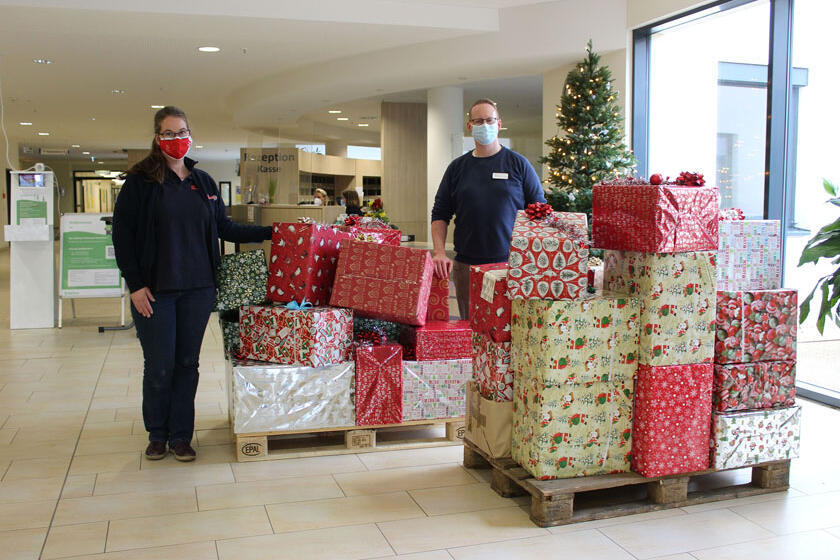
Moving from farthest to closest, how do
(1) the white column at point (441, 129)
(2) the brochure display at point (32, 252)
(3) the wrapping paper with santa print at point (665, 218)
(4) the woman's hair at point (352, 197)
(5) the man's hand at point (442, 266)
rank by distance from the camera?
(4) the woman's hair at point (352, 197)
(1) the white column at point (441, 129)
(2) the brochure display at point (32, 252)
(5) the man's hand at point (442, 266)
(3) the wrapping paper with santa print at point (665, 218)

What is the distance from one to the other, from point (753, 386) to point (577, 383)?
0.78m

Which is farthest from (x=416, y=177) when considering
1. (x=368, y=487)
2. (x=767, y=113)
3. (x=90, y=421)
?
(x=368, y=487)

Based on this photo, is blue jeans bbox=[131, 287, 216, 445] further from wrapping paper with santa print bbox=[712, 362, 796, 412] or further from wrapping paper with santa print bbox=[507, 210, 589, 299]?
wrapping paper with santa print bbox=[712, 362, 796, 412]

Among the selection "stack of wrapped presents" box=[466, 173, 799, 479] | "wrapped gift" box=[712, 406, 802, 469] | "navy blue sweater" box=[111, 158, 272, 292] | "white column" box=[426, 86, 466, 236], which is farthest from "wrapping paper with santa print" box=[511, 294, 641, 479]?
"white column" box=[426, 86, 466, 236]

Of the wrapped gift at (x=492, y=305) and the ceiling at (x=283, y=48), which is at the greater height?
the ceiling at (x=283, y=48)

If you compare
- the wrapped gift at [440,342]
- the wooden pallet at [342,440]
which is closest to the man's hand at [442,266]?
the wrapped gift at [440,342]

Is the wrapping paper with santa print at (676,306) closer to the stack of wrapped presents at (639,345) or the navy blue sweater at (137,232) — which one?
the stack of wrapped presents at (639,345)

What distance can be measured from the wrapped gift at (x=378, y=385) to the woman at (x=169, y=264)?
758 mm

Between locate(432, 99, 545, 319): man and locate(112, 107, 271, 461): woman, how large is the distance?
44.7 inches

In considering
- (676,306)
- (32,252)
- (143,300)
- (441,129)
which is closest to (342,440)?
(143,300)

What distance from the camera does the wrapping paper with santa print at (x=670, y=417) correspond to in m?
2.87

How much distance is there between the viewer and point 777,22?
5.29 m

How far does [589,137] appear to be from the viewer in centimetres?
698

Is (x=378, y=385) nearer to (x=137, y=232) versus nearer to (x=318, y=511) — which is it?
(x=318, y=511)
